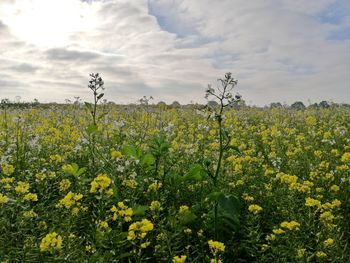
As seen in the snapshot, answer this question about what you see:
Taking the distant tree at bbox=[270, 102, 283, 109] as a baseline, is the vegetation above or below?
below

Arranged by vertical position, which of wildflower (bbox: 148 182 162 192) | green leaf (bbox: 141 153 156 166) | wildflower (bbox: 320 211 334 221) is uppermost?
green leaf (bbox: 141 153 156 166)

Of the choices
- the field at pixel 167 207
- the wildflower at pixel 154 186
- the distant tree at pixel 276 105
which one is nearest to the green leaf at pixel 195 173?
the field at pixel 167 207

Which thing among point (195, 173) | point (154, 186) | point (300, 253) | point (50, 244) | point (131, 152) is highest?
point (131, 152)

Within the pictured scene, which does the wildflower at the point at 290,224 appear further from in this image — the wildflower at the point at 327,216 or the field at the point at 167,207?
the wildflower at the point at 327,216

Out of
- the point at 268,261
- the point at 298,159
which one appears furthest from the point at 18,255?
the point at 298,159

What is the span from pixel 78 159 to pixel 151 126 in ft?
11.8

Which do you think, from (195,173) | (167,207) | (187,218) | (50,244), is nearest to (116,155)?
(167,207)

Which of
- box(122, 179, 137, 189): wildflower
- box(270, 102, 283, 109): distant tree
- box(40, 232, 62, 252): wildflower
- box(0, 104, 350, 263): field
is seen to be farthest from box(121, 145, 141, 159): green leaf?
box(270, 102, 283, 109): distant tree

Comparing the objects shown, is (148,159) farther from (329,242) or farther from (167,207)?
(329,242)

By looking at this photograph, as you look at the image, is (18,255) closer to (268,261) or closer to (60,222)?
(60,222)

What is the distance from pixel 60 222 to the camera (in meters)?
3.53

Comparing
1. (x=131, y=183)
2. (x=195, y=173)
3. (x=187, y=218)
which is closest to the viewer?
(x=187, y=218)

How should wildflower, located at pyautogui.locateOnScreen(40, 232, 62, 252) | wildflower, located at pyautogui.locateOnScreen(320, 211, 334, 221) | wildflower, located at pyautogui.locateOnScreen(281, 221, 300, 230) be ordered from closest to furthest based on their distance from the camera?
wildflower, located at pyautogui.locateOnScreen(40, 232, 62, 252) → wildflower, located at pyautogui.locateOnScreen(281, 221, 300, 230) → wildflower, located at pyautogui.locateOnScreen(320, 211, 334, 221)

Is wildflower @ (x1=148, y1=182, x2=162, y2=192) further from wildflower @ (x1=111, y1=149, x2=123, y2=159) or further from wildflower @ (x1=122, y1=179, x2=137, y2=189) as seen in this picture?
wildflower @ (x1=111, y1=149, x2=123, y2=159)
